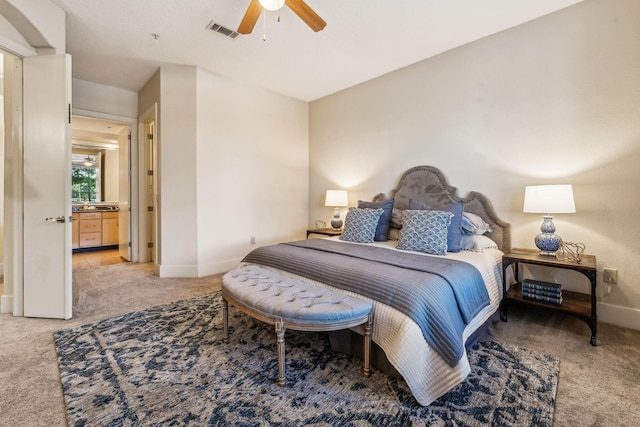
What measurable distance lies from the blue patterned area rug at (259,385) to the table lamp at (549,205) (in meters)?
0.98

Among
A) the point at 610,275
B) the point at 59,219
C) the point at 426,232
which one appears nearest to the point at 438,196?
the point at 426,232

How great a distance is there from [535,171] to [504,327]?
1.50 meters

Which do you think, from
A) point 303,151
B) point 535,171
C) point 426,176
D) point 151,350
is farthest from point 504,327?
point 303,151

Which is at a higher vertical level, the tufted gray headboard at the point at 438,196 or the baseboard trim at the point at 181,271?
the tufted gray headboard at the point at 438,196

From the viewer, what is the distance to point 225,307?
2.17 meters

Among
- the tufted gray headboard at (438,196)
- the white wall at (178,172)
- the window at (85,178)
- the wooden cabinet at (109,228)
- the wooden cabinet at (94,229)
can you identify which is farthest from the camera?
the window at (85,178)

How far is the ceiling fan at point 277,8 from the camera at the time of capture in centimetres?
209

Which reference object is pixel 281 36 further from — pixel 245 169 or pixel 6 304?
pixel 6 304

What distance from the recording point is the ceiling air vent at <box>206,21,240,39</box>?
2.88 m

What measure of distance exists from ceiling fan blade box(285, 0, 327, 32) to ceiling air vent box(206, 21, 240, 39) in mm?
1126

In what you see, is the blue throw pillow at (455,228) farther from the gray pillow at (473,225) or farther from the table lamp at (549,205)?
the table lamp at (549,205)

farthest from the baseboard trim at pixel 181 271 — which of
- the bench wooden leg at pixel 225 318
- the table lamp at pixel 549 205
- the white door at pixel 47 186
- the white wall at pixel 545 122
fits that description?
the table lamp at pixel 549 205

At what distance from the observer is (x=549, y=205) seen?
Result: 240cm

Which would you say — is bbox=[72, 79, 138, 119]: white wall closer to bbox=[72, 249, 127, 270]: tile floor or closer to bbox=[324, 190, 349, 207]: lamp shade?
bbox=[72, 249, 127, 270]: tile floor
